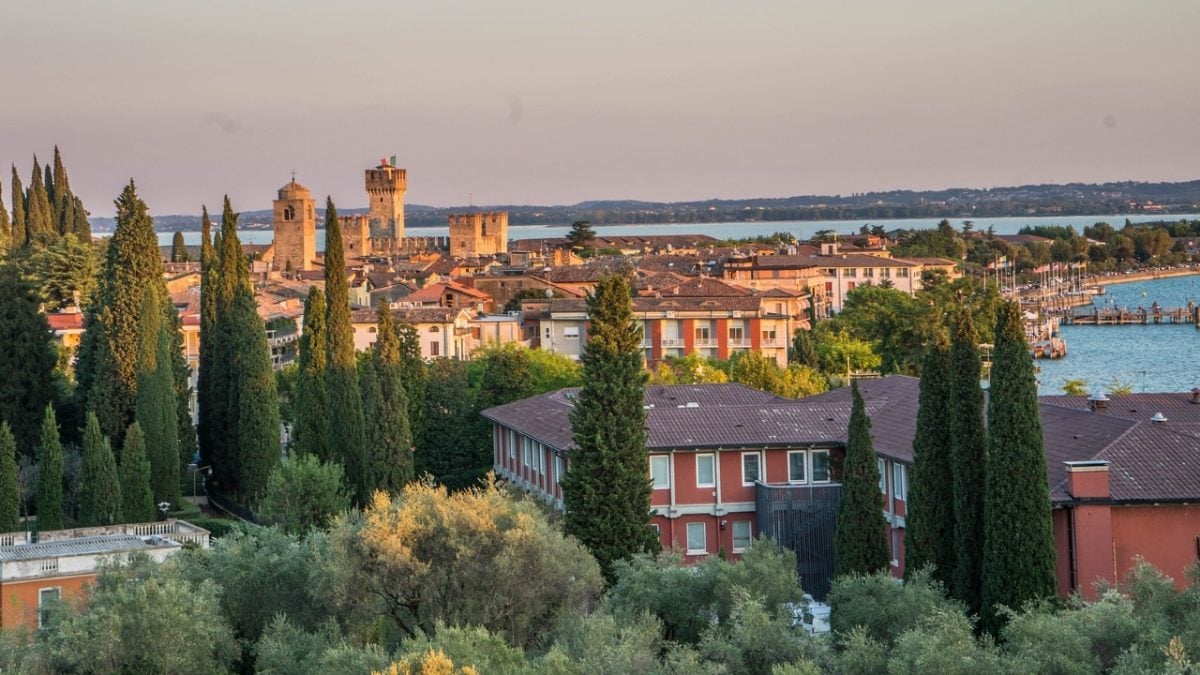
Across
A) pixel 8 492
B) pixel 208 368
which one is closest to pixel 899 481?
pixel 8 492

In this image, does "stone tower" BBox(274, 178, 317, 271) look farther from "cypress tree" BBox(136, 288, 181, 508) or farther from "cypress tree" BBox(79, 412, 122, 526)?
"cypress tree" BBox(79, 412, 122, 526)

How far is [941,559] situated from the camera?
79.4ft

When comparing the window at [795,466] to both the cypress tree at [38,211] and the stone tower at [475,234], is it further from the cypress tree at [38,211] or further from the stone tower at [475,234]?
the stone tower at [475,234]

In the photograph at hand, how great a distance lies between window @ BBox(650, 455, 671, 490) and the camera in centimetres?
3262

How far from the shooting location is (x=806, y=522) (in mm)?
31547

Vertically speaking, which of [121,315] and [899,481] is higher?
[121,315]

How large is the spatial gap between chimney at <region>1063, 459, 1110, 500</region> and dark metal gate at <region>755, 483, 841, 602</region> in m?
7.14

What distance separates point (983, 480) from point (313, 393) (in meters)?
22.4

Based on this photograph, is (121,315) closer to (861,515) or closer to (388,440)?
(388,440)

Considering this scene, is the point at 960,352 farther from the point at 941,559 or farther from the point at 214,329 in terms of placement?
the point at 214,329

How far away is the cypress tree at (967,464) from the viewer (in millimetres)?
23453

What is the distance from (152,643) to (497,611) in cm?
443

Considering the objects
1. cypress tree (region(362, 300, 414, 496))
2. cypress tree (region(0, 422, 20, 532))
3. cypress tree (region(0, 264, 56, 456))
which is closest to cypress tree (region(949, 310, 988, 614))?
cypress tree (region(362, 300, 414, 496))

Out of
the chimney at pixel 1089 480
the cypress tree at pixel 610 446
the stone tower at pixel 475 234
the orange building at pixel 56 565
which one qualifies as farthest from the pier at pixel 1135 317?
the chimney at pixel 1089 480
